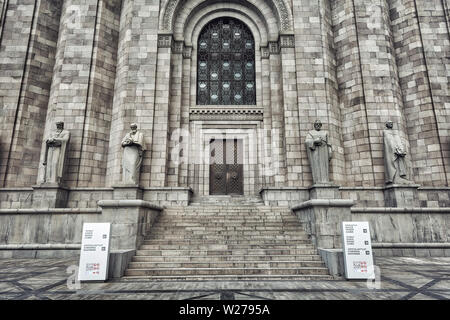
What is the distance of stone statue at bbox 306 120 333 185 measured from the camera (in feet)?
39.5

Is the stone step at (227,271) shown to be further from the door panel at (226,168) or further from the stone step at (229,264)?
the door panel at (226,168)

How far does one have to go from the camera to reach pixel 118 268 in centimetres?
732

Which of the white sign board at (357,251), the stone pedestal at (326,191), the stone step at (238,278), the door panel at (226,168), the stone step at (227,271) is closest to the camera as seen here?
the white sign board at (357,251)

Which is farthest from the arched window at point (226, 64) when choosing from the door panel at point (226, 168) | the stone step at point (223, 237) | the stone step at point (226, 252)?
the stone step at point (226, 252)

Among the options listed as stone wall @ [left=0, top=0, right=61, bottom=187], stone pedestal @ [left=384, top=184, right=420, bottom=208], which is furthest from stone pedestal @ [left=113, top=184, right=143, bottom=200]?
stone pedestal @ [left=384, top=184, right=420, bottom=208]

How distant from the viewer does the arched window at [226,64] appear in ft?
52.9

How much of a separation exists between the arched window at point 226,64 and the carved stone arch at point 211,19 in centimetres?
28

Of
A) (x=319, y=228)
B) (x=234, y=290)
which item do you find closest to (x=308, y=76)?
(x=319, y=228)

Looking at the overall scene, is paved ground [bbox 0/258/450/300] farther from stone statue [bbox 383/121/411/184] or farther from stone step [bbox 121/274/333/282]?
stone statue [bbox 383/121/411/184]

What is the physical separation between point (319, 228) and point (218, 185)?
23.8ft

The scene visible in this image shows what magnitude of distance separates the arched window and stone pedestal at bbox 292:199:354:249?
885 centimetres
